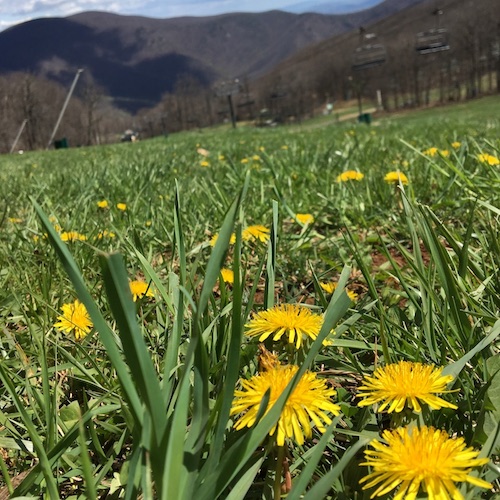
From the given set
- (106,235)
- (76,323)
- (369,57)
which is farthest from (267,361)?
(369,57)

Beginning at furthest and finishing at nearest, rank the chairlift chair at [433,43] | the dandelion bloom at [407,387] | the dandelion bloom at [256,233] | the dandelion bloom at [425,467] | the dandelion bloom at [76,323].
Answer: the chairlift chair at [433,43] → the dandelion bloom at [256,233] → the dandelion bloom at [76,323] → the dandelion bloom at [407,387] → the dandelion bloom at [425,467]

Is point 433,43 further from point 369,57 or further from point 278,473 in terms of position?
point 278,473

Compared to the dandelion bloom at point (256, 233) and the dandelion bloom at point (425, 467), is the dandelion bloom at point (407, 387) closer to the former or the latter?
the dandelion bloom at point (425, 467)

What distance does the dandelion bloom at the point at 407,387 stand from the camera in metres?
0.58

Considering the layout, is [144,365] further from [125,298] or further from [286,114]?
[286,114]

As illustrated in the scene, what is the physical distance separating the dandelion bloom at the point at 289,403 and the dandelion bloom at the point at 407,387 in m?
0.06

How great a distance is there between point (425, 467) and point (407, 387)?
124 millimetres

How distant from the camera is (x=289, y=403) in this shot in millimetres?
562

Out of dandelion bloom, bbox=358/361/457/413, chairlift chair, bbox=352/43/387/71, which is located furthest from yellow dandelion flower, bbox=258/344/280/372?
chairlift chair, bbox=352/43/387/71

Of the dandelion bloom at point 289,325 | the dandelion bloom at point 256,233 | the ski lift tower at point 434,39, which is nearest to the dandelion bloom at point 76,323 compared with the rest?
the dandelion bloom at point 289,325

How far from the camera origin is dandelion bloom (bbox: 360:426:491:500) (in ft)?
1.56

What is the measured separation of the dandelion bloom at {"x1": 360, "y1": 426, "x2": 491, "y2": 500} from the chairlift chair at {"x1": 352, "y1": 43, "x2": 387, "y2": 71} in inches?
1203

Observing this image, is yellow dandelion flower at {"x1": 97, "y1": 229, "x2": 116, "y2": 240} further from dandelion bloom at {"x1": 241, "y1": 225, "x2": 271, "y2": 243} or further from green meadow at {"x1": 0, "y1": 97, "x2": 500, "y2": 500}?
dandelion bloom at {"x1": 241, "y1": 225, "x2": 271, "y2": 243}

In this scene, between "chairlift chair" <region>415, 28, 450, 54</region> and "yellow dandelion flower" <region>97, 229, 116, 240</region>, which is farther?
"chairlift chair" <region>415, 28, 450, 54</region>
